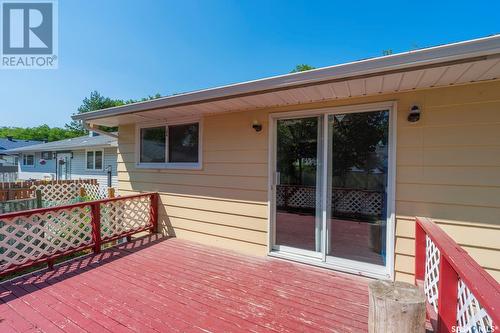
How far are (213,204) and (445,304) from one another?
3187 mm

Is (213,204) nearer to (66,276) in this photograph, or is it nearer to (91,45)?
(66,276)

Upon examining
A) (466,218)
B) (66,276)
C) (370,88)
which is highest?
(370,88)

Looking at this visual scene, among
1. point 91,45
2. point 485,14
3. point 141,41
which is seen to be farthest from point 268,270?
point 485,14

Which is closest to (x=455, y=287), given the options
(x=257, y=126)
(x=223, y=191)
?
(x=257, y=126)

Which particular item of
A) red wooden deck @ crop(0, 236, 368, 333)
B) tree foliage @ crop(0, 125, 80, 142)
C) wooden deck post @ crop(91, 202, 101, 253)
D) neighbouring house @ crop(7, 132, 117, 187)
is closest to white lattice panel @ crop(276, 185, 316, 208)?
red wooden deck @ crop(0, 236, 368, 333)

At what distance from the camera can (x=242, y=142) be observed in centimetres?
386

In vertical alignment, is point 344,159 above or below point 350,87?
below

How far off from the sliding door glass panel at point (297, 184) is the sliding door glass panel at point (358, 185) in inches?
8.1

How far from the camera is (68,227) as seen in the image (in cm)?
367

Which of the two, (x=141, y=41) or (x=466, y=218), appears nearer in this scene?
(x=466, y=218)

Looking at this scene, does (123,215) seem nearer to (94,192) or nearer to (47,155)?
(94,192)

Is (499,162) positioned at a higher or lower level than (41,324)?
higher

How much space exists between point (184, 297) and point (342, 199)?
2.17 metres

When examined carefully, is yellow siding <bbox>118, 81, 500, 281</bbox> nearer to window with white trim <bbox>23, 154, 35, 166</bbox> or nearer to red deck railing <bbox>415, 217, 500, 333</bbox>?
red deck railing <bbox>415, 217, 500, 333</bbox>
